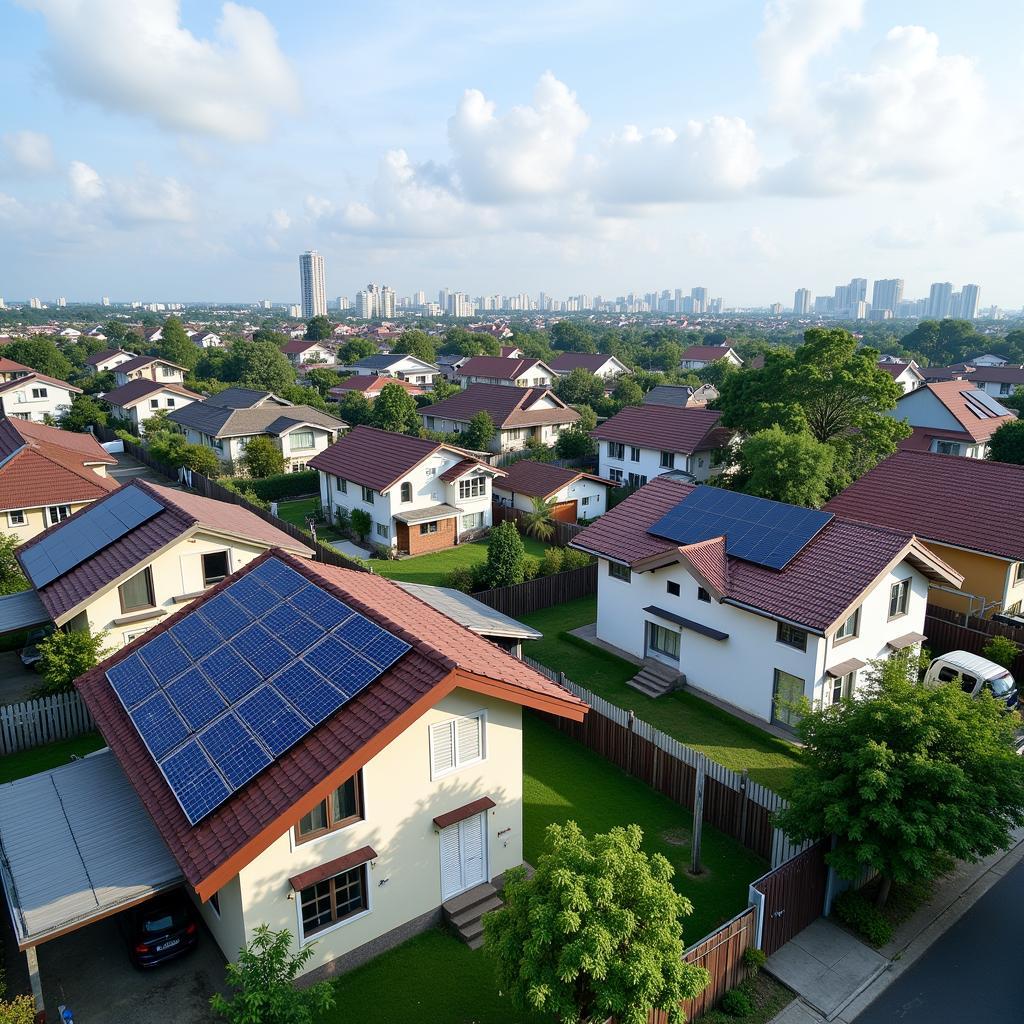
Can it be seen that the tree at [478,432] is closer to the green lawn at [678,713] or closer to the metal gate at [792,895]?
the green lawn at [678,713]

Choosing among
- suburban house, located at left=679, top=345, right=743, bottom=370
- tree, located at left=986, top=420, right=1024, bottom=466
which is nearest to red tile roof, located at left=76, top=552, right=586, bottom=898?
tree, located at left=986, top=420, right=1024, bottom=466

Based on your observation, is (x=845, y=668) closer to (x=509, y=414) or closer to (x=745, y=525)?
(x=745, y=525)

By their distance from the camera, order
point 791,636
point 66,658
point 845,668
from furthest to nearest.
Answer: point 791,636 < point 845,668 < point 66,658

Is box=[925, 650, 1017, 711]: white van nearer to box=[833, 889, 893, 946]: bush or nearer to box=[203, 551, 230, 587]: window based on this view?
box=[833, 889, 893, 946]: bush

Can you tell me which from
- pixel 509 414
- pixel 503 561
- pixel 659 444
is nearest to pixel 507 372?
pixel 509 414

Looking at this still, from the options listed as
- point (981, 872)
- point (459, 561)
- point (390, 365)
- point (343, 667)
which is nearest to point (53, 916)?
point (343, 667)

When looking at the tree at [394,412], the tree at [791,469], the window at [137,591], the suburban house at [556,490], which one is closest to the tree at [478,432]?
the tree at [394,412]
